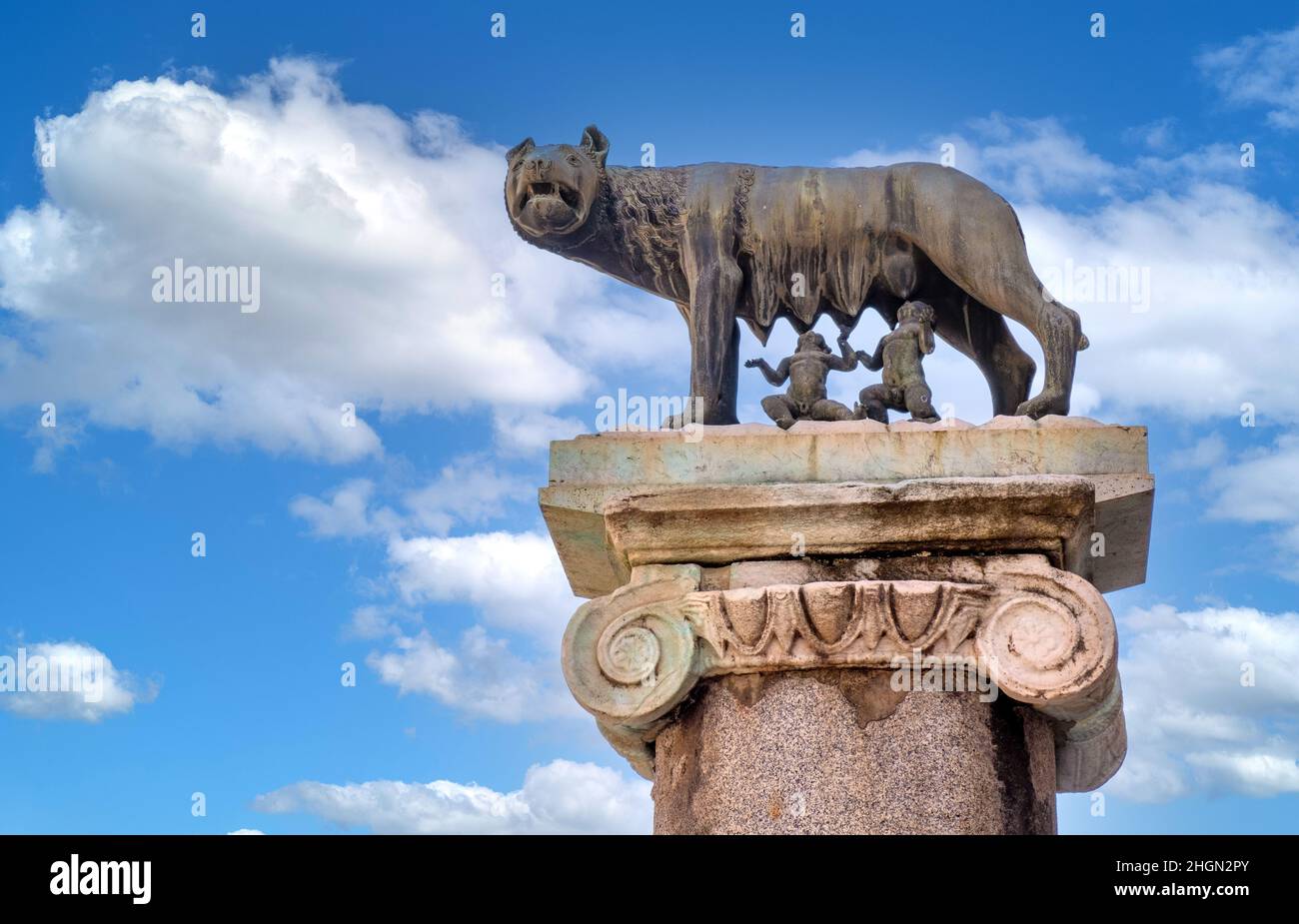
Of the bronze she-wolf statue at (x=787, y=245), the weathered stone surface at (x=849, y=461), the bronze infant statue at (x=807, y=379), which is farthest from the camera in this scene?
the bronze she-wolf statue at (x=787, y=245)

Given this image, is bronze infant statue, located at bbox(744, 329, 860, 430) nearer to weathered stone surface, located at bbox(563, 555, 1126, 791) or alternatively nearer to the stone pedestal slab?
the stone pedestal slab

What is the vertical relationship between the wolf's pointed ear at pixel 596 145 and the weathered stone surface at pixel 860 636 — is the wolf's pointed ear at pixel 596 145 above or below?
above

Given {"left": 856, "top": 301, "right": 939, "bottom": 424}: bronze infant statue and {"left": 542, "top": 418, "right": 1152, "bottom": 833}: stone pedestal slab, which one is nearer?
{"left": 542, "top": 418, "right": 1152, "bottom": 833}: stone pedestal slab

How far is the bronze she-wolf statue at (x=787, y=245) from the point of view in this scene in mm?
7965

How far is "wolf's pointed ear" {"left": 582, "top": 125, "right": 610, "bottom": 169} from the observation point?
844cm

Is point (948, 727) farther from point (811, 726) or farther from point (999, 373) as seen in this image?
point (999, 373)

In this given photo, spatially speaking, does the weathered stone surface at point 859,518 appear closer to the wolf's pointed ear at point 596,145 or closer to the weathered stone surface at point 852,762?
the weathered stone surface at point 852,762

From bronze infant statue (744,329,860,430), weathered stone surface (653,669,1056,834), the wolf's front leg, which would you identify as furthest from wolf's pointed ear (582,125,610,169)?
weathered stone surface (653,669,1056,834)

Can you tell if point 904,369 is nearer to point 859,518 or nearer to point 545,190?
point 859,518

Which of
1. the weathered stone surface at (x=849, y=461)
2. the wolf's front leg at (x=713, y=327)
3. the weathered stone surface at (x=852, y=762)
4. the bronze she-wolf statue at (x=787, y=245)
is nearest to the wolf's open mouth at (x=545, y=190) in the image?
the bronze she-wolf statue at (x=787, y=245)

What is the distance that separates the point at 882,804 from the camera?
631 centimetres

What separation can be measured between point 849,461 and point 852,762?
1372 mm

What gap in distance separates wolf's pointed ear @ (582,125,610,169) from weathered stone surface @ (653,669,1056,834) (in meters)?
3.05

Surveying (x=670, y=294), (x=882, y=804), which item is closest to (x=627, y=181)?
(x=670, y=294)
